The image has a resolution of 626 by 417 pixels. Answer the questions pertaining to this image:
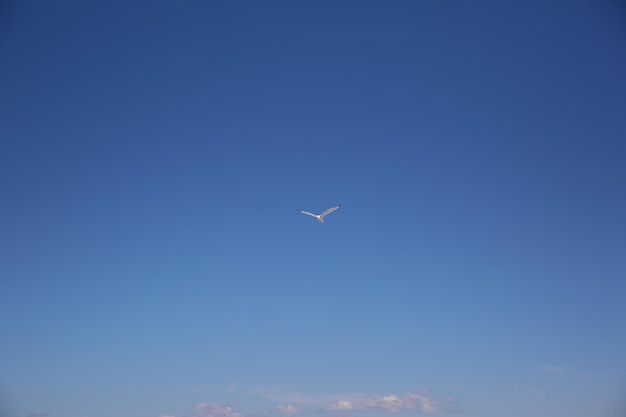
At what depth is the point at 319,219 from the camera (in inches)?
366
